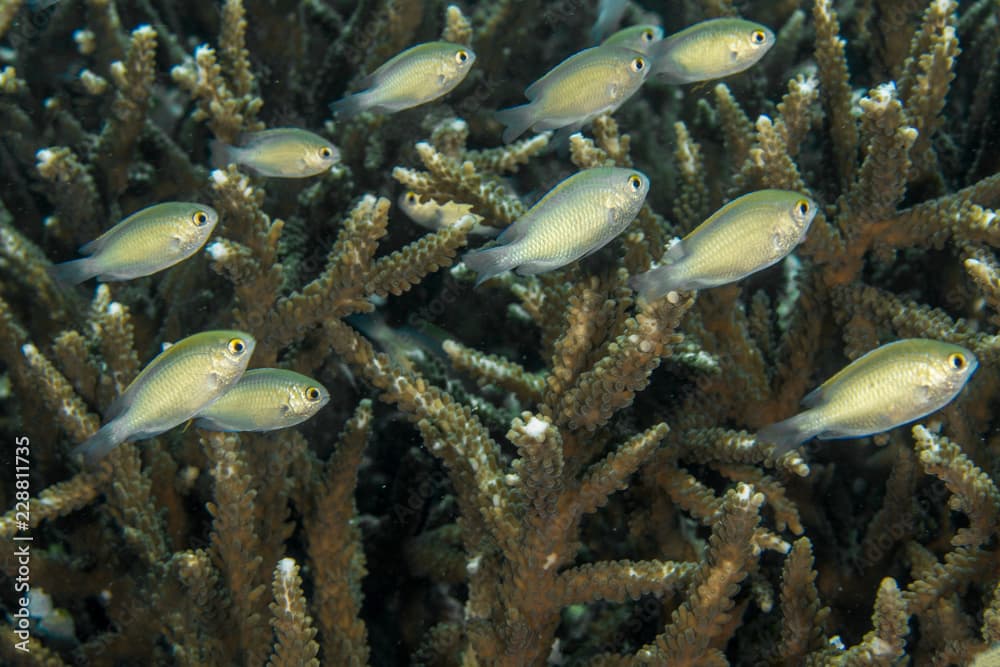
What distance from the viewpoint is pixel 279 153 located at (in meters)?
3.07

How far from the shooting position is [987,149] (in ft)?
11.3

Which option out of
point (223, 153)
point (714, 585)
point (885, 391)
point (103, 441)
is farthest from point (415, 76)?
point (714, 585)

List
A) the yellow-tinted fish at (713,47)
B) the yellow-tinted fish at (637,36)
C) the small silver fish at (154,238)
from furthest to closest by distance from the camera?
the yellow-tinted fish at (637,36) → the yellow-tinted fish at (713,47) → the small silver fish at (154,238)

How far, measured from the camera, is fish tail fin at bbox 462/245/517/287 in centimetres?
207

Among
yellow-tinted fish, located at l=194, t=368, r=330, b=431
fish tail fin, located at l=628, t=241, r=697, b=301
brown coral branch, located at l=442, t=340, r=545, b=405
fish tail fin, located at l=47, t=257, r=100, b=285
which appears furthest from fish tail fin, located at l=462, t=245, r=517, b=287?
fish tail fin, located at l=47, t=257, r=100, b=285

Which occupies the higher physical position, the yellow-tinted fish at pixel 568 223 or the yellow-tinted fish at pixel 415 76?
the yellow-tinted fish at pixel 415 76

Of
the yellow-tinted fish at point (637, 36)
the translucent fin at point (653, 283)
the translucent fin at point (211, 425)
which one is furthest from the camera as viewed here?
the yellow-tinted fish at point (637, 36)

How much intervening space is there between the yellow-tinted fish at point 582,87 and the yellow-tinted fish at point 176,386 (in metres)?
1.37

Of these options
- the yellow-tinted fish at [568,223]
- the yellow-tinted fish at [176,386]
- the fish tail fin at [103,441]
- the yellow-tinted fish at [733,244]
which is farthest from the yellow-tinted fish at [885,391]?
the fish tail fin at [103,441]

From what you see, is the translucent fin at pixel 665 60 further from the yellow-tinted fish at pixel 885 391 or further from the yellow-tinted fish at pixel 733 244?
the yellow-tinted fish at pixel 885 391

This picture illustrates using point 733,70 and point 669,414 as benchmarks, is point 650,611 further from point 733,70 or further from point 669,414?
point 733,70

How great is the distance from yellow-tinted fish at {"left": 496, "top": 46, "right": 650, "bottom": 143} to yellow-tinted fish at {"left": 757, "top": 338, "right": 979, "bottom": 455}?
4.52ft

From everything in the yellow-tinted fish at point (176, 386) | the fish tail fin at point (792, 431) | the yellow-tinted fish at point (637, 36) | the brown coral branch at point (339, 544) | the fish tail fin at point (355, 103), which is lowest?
the brown coral branch at point (339, 544)

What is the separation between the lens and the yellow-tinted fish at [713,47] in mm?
2906
